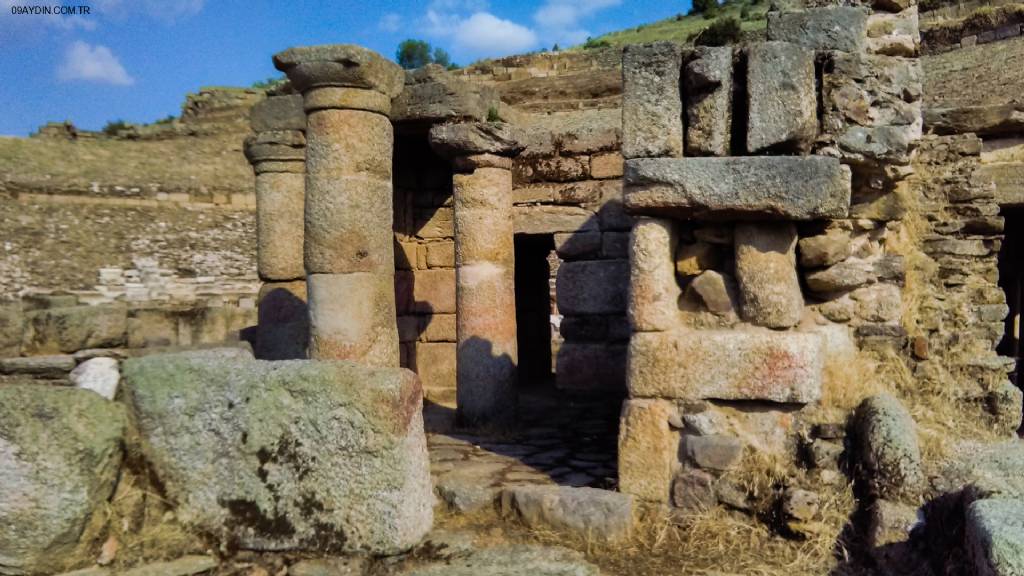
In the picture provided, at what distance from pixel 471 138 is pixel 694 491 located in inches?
154

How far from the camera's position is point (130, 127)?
29203 millimetres

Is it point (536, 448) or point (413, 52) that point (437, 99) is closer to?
point (536, 448)

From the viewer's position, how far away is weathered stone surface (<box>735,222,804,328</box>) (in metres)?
4.10

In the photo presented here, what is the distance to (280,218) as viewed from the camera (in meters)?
8.52

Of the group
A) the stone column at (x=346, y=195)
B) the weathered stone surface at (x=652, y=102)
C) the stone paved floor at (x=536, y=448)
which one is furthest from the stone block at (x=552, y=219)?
the weathered stone surface at (x=652, y=102)

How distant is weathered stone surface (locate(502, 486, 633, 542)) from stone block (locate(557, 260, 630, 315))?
3.68 metres

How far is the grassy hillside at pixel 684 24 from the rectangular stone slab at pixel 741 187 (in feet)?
105

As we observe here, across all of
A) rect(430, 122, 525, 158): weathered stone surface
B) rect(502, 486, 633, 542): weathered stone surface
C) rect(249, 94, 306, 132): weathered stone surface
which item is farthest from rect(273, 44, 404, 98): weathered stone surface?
rect(502, 486, 633, 542): weathered stone surface

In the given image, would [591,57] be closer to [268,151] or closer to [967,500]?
[268,151]

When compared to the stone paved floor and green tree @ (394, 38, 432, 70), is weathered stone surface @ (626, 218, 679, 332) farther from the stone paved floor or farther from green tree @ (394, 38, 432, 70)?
green tree @ (394, 38, 432, 70)

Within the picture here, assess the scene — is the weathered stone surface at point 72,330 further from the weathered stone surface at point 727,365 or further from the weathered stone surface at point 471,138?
the weathered stone surface at point 727,365

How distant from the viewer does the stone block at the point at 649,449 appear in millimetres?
4195

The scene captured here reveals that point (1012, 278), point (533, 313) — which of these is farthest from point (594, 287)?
point (1012, 278)

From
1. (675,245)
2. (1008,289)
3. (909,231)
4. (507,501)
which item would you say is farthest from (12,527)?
(1008,289)
